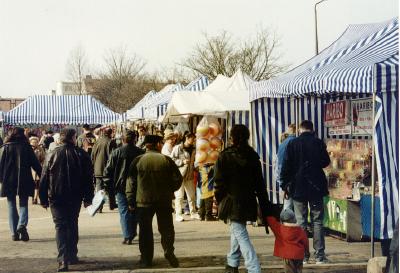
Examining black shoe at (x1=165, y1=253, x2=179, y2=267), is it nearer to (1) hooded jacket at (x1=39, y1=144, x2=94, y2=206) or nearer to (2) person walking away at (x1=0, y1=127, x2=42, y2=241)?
(1) hooded jacket at (x1=39, y1=144, x2=94, y2=206)

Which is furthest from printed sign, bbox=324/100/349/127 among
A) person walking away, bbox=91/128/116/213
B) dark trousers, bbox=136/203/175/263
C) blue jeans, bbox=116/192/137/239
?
person walking away, bbox=91/128/116/213

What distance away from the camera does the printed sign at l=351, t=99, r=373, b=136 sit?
33.5ft

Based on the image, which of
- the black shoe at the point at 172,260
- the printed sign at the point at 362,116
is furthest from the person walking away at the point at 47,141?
the black shoe at the point at 172,260

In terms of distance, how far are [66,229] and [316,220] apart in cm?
329

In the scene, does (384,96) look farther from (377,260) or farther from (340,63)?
(377,260)

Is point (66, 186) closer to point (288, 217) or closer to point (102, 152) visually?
point (288, 217)

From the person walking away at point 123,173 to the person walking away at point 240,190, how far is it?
310cm

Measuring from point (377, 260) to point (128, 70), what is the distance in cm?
6416

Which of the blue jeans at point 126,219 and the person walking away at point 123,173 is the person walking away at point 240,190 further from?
the blue jeans at point 126,219

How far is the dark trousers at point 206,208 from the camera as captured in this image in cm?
1422

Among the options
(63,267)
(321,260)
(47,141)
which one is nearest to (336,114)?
(321,260)

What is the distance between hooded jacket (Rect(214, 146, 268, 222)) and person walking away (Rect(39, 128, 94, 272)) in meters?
2.34

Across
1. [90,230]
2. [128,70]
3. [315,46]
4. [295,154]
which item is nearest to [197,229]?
[90,230]

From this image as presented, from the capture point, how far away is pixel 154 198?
30.0ft
